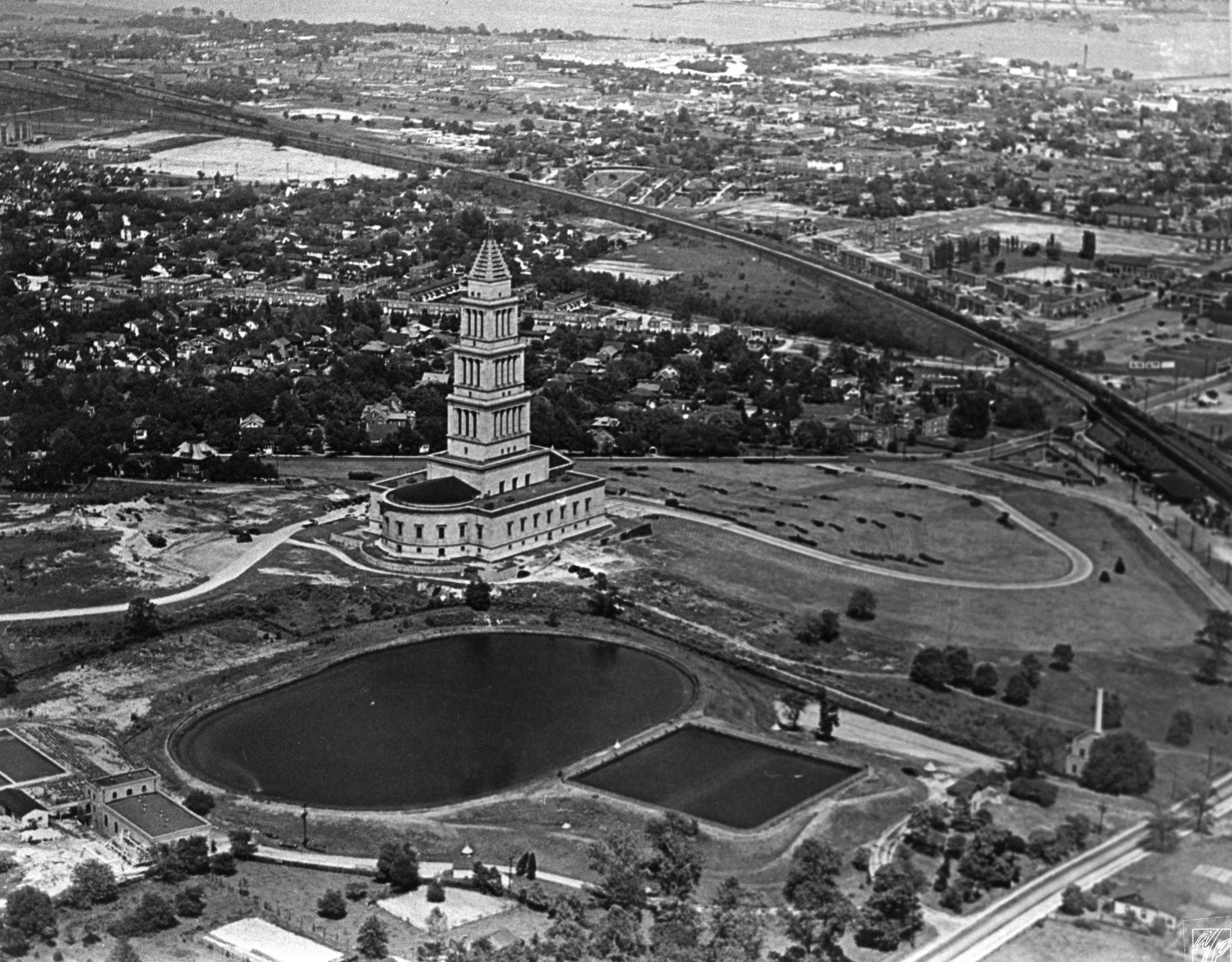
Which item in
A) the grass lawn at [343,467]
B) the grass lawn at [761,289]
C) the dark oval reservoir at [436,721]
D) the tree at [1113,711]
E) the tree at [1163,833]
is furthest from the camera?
the grass lawn at [761,289]

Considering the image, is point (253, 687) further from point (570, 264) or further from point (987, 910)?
point (570, 264)

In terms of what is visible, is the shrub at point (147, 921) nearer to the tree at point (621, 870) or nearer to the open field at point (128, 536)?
the tree at point (621, 870)

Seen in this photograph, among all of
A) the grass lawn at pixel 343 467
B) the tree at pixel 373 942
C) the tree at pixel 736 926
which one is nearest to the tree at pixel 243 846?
the tree at pixel 373 942

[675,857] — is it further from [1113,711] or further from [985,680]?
[985,680]

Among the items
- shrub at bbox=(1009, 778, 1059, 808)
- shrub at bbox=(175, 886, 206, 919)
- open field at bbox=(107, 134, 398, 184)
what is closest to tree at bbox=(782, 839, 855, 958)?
shrub at bbox=(1009, 778, 1059, 808)

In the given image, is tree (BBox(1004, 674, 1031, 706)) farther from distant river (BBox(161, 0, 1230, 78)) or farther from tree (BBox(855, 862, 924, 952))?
distant river (BBox(161, 0, 1230, 78))

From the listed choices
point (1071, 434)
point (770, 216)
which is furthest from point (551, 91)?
point (1071, 434)

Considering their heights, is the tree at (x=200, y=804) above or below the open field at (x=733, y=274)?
below
